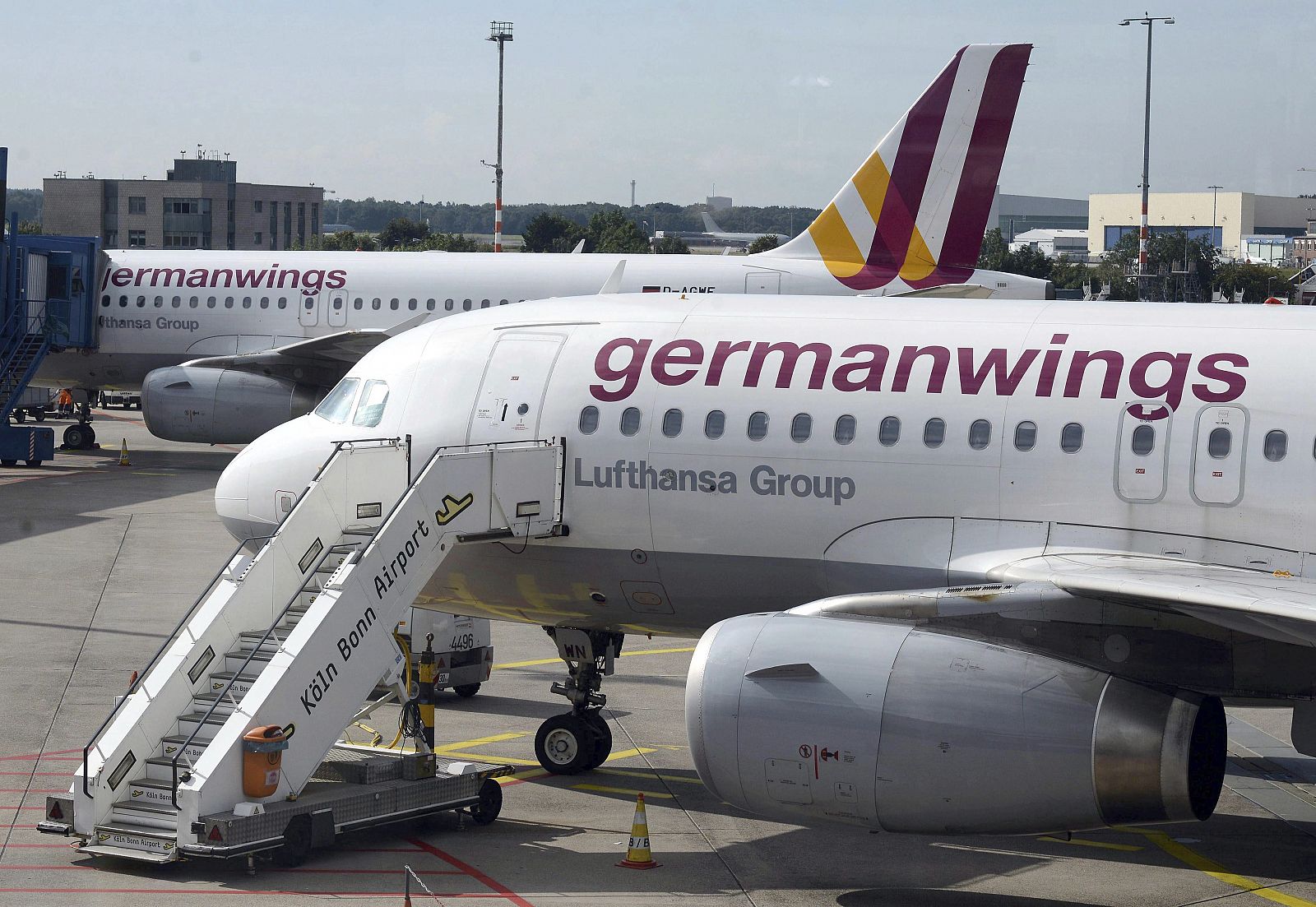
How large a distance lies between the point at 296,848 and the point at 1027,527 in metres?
7.26

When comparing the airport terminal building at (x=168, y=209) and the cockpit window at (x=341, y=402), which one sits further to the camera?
the airport terminal building at (x=168, y=209)

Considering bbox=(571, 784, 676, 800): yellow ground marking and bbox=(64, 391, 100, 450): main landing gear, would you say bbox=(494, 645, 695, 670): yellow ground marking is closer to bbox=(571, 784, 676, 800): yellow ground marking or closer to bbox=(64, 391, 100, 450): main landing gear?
bbox=(571, 784, 676, 800): yellow ground marking

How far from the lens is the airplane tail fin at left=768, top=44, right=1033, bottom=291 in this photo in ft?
114

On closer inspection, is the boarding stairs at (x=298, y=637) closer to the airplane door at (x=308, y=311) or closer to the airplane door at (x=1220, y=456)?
the airplane door at (x=1220, y=456)

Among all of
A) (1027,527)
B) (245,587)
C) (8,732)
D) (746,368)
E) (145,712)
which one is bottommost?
(8,732)

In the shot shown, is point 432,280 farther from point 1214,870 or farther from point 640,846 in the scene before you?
point 1214,870

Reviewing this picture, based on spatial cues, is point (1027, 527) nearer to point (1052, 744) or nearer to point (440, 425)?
point (1052, 744)

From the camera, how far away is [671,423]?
51.5ft

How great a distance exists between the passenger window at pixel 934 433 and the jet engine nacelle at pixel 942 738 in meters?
2.12

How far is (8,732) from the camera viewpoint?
18391 millimetres

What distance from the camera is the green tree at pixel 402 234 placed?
159 m

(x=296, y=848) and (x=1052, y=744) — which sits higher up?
(x=1052, y=744)

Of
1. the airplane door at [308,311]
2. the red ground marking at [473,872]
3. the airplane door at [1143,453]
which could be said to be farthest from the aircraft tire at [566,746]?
→ the airplane door at [308,311]

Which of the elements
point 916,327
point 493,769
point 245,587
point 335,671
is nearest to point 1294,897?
point 916,327
